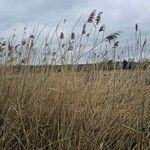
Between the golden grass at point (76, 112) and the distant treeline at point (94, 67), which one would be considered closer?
the golden grass at point (76, 112)

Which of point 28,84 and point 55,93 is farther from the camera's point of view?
point 28,84

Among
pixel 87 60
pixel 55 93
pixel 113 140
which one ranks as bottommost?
pixel 113 140

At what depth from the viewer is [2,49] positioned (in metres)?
5.54

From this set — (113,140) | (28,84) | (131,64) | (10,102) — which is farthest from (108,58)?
(113,140)

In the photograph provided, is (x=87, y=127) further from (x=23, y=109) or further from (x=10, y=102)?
(x=10, y=102)

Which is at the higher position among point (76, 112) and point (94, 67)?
point (94, 67)

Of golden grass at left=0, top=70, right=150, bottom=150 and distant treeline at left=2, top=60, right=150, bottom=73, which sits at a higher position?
distant treeline at left=2, top=60, right=150, bottom=73

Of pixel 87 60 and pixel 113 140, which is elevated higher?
pixel 87 60

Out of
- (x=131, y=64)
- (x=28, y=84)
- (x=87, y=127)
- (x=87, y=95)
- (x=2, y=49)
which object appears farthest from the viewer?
(x=2, y=49)

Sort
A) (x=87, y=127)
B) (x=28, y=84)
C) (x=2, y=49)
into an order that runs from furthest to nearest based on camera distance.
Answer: (x=2, y=49), (x=28, y=84), (x=87, y=127)

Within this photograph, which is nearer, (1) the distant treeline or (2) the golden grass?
(2) the golden grass

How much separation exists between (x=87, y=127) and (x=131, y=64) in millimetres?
1538

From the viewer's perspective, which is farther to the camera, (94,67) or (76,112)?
(94,67)

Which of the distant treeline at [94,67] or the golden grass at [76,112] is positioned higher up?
the distant treeline at [94,67]
